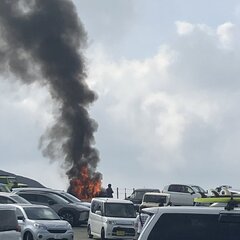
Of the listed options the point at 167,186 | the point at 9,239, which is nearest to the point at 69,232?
the point at 9,239

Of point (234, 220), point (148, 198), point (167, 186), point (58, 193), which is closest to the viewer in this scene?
point (234, 220)

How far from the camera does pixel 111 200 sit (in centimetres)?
2827

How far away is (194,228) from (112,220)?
18837 millimetres

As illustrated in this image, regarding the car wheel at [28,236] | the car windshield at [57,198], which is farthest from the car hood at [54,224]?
the car windshield at [57,198]

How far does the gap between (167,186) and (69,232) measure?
64.3 ft

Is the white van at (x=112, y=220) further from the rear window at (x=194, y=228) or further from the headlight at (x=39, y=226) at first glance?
the rear window at (x=194, y=228)

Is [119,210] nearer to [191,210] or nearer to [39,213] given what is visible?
[39,213]

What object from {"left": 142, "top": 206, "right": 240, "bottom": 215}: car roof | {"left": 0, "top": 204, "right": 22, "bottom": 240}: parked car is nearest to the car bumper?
{"left": 0, "top": 204, "right": 22, "bottom": 240}: parked car

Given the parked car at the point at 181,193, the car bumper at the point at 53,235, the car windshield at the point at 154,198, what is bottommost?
the car bumper at the point at 53,235

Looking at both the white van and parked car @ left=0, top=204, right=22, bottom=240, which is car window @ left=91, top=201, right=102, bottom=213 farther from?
parked car @ left=0, top=204, right=22, bottom=240

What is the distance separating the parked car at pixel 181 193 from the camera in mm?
41222

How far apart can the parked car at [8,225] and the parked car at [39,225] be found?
5.51 metres

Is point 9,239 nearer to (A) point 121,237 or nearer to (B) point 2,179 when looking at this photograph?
(A) point 121,237

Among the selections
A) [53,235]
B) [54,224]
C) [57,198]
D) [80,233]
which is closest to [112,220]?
[54,224]
